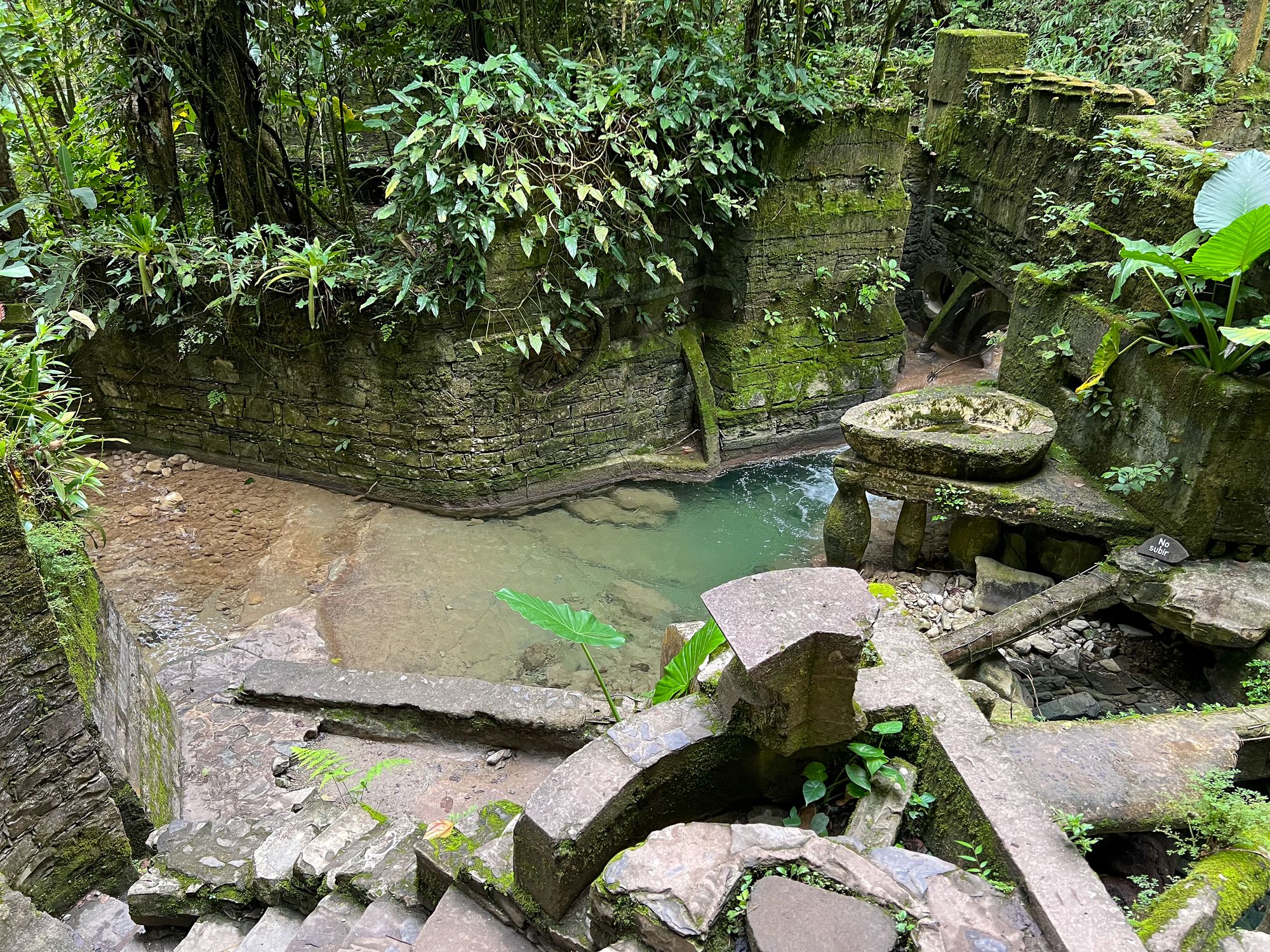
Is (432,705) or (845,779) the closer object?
(845,779)

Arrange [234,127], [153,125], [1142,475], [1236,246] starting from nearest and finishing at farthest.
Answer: [1236,246]
[1142,475]
[234,127]
[153,125]

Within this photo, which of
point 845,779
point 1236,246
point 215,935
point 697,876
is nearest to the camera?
point 697,876

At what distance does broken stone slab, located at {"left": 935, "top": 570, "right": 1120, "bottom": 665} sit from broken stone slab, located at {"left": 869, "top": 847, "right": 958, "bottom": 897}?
2.46m

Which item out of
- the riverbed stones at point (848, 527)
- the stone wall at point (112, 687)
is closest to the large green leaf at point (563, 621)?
the stone wall at point (112, 687)

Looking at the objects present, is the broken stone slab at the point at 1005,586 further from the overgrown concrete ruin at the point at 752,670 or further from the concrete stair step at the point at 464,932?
the concrete stair step at the point at 464,932

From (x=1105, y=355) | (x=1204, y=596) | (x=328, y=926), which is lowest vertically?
(x=328, y=926)

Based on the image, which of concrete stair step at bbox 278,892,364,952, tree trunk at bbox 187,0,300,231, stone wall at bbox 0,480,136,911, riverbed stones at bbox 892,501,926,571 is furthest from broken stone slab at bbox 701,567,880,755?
tree trunk at bbox 187,0,300,231

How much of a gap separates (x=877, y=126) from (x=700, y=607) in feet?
16.8

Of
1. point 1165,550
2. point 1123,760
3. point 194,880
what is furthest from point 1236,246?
point 194,880

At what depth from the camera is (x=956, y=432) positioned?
550 centimetres

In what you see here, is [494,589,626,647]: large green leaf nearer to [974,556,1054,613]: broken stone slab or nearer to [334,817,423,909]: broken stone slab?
[334,817,423,909]: broken stone slab

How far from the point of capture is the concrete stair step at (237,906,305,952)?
2.80 meters

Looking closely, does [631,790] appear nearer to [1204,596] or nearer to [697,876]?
[697,876]

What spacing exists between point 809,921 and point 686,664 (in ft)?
4.89
